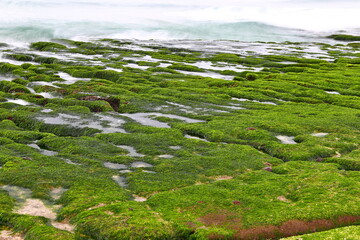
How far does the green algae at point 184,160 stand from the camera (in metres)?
19.0

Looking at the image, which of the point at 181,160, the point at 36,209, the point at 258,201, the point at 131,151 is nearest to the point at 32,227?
the point at 36,209

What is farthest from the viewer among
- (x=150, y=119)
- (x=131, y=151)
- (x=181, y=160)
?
(x=150, y=119)

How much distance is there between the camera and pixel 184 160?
1081 inches

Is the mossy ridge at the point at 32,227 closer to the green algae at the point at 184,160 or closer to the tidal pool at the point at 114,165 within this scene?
the green algae at the point at 184,160

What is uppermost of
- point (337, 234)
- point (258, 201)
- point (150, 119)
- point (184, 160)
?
point (337, 234)

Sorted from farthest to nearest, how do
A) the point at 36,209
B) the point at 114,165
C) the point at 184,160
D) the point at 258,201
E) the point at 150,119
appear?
1. the point at 150,119
2. the point at 184,160
3. the point at 114,165
4. the point at 258,201
5. the point at 36,209

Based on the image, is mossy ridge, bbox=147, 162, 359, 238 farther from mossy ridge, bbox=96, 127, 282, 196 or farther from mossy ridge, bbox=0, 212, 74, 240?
mossy ridge, bbox=0, 212, 74, 240

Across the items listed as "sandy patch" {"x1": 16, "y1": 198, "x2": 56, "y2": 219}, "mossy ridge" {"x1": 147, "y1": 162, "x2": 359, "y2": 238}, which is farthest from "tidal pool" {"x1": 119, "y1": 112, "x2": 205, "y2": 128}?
"sandy patch" {"x1": 16, "y1": 198, "x2": 56, "y2": 219}

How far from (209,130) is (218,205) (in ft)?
49.7

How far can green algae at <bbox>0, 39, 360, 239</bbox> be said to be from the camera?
1895cm

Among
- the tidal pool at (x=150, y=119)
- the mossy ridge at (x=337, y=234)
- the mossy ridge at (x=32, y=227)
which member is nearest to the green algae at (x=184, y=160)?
the mossy ridge at (x=32, y=227)

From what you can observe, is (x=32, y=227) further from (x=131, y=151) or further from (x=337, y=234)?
(x=337, y=234)

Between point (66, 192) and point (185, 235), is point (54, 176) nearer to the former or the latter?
point (66, 192)

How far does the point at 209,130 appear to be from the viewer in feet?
115
